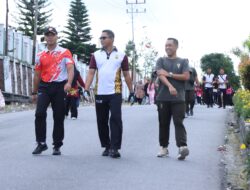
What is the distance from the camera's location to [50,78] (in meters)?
10.3

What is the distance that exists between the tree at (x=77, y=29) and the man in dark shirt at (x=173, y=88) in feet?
270

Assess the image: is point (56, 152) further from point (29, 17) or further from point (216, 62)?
point (216, 62)

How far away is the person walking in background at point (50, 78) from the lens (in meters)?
10.3

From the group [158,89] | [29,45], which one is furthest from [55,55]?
[29,45]

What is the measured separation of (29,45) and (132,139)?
48481mm

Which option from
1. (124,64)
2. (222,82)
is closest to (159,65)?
(124,64)

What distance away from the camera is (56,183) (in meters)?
7.88

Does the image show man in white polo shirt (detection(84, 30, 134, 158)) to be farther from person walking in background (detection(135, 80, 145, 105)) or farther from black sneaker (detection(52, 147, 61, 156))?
person walking in background (detection(135, 80, 145, 105))

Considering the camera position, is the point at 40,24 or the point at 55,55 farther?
the point at 40,24

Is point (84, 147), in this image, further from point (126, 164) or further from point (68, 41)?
point (68, 41)

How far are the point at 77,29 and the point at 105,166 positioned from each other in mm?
84041

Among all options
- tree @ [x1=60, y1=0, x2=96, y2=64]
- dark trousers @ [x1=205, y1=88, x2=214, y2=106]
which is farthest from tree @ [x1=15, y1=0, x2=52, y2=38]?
dark trousers @ [x1=205, y1=88, x2=214, y2=106]

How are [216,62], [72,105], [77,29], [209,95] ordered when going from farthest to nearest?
[216,62] < [77,29] < [209,95] < [72,105]

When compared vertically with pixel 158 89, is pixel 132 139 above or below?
below
